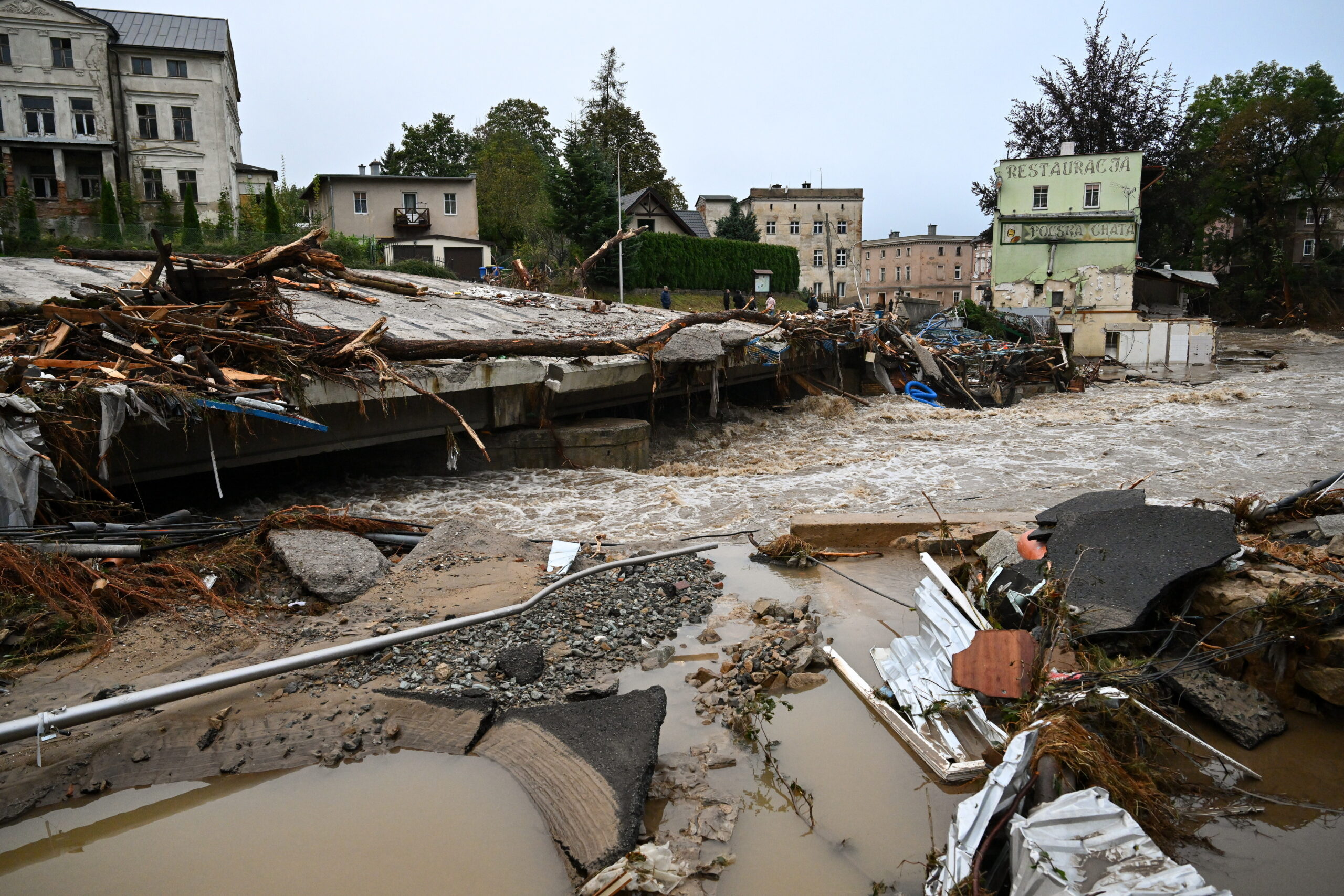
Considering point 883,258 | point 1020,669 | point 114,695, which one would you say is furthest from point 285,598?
point 883,258

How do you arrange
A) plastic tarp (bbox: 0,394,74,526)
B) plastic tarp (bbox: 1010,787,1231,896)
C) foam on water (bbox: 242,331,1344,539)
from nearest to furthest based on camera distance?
plastic tarp (bbox: 1010,787,1231,896), plastic tarp (bbox: 0,394,74,526), foam on water (bbox: 242,331,1344,539)

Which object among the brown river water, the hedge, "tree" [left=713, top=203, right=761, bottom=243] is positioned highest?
"tree" [left=713, top=203, right=761, bottom=243]

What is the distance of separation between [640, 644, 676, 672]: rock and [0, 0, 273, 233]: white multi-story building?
4018cm

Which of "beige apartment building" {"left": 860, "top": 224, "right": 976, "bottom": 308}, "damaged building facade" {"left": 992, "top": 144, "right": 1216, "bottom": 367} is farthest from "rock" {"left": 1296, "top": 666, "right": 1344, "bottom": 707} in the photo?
"beige apartment building" {"left": 860, "top": 224, "right": 976, "bottom": 308}

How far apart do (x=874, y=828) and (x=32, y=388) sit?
7.45 meters

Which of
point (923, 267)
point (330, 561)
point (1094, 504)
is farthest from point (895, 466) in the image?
point (923, 267)

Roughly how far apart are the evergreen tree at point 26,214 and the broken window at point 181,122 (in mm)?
6598

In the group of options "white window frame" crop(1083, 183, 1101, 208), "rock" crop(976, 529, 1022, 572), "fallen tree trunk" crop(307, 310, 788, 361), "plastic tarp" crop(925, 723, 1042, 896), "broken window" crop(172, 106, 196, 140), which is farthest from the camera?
"broken window" crop(172, 106, 196, 140)

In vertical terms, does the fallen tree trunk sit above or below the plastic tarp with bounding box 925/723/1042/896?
above

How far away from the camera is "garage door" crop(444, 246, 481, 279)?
4128 cm

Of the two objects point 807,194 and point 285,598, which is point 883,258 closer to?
point 807,194

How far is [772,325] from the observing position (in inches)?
765

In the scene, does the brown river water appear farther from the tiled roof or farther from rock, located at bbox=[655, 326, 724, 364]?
the tiled roof

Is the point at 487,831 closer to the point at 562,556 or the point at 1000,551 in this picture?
the point at 562,556
